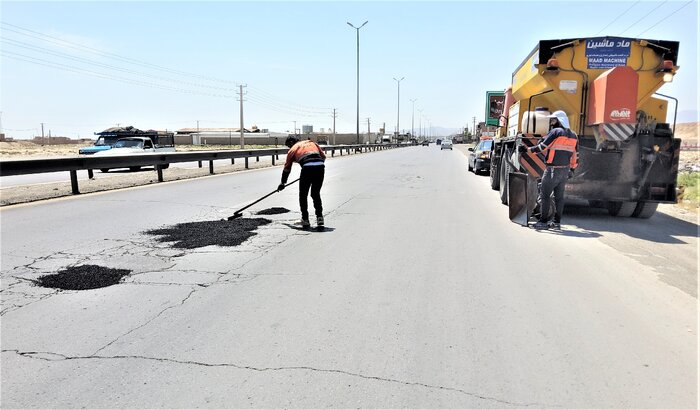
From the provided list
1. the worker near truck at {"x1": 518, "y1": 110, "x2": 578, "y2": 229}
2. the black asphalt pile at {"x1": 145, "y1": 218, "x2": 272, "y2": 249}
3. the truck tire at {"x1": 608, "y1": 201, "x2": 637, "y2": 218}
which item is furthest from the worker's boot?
the black asphalt pile at {"x1": 145, "y1": 218, "x2": 272, "y2": 249}

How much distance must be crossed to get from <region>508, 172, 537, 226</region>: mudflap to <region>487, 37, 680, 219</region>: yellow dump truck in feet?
0.07

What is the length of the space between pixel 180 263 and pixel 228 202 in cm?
522

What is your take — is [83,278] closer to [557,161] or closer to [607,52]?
[557,161]

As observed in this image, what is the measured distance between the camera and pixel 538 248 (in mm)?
6973

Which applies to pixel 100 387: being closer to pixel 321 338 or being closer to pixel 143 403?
pixel 143 403

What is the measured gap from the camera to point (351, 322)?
411cm

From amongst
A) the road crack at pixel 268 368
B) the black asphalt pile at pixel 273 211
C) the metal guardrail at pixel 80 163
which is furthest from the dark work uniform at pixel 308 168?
the metal guardrail at pixel 80 163

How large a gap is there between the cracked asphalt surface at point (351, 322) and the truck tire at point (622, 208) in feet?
6.20

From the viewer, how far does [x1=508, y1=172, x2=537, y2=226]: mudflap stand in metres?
8.91

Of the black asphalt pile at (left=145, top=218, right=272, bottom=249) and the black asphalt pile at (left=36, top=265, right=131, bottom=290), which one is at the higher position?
the black asphalt pile at (left=145, top=218, right=272, bottom=249)

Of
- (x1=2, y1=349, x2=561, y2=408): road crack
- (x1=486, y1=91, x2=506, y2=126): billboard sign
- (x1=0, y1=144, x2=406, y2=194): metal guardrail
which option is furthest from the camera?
(x1=486, y1=91, x2=506, y2=126): billboard sign

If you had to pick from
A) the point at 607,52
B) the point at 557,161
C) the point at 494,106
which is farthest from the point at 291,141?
the point at 494,106

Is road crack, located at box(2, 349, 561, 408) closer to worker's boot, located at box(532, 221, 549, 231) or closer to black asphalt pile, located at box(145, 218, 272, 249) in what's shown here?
black asphalt pile, located at box(145, 218, 272, 249)

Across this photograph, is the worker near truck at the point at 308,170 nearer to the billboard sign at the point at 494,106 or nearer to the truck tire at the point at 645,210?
the truck tire at the point at 645,210
